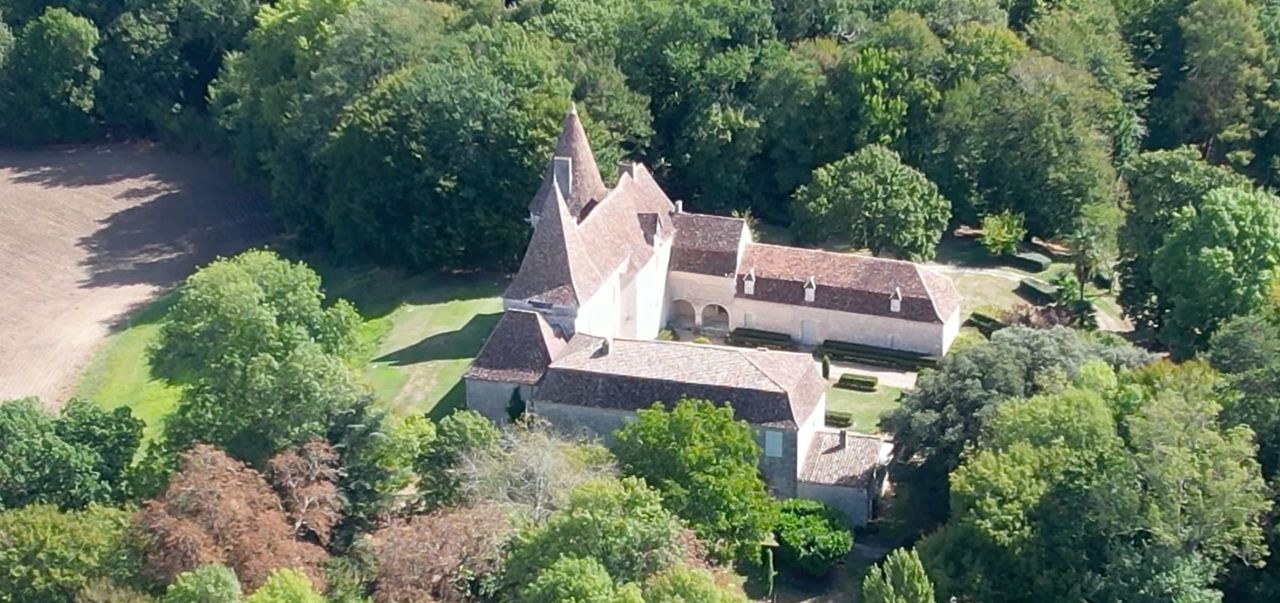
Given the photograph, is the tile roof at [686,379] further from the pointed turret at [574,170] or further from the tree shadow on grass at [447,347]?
the pointed turret at [574,170]

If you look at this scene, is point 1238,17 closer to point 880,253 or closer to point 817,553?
point 880,253

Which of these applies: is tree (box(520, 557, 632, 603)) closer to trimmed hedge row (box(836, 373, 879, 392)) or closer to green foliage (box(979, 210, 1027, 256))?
trimmed hedge row (box(836, 373, 879, 392))

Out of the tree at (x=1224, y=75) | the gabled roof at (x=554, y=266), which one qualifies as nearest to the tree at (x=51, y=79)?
the gabled roof at (x=554, y=266)

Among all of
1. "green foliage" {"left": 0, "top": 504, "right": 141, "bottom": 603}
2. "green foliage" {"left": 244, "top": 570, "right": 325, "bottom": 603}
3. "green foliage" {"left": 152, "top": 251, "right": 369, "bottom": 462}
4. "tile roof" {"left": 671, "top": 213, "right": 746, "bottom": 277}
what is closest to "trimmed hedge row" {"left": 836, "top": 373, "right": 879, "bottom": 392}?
"tile roof" {"left": 671, "top": 213, "right": 746, "bottom": 277}

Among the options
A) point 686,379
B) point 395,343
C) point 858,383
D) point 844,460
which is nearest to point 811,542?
point 844,460

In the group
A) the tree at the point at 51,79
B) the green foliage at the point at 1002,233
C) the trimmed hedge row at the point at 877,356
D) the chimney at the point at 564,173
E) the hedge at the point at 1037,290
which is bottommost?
the trimmed hedge row at the point at 877,356

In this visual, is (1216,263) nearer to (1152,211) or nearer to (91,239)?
(1152,211)

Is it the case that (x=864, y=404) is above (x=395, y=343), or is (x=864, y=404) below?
below
